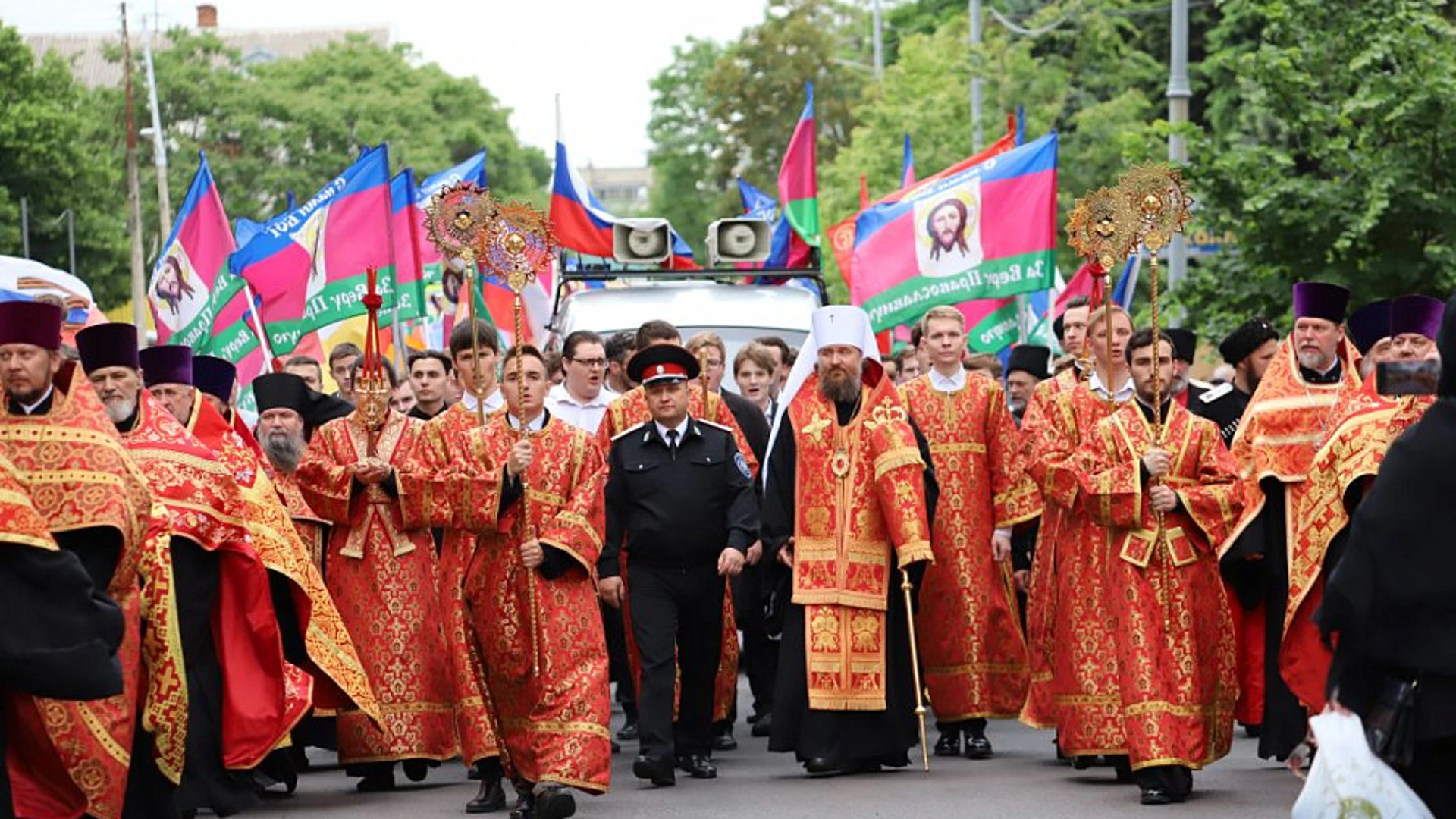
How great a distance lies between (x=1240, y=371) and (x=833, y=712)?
2.73 m

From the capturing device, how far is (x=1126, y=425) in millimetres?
12102

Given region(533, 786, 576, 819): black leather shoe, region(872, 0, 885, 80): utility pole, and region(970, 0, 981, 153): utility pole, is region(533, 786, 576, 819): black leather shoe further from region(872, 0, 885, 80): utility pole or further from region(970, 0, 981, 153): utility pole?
region(872, 0, 885, 80): utility pole

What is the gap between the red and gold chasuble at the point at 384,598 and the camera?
12.7m

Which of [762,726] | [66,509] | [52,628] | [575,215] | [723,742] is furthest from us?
[575,215]

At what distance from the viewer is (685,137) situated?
74.0 meters

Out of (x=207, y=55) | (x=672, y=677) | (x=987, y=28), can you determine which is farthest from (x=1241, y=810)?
(x=207, y=55)

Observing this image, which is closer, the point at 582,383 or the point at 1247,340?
the point at 1247,340

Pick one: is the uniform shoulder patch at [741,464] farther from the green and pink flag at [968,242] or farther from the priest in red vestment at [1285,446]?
the green and pink flag at [968,242]

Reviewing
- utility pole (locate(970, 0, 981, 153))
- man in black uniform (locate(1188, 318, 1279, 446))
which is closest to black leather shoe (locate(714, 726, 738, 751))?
man in black uniform (locate(1188, 318, 1279, 446))

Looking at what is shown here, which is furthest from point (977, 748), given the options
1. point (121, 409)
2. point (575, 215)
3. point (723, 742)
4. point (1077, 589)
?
point (575, 215)

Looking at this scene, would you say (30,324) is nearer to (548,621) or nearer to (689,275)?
(548,621)

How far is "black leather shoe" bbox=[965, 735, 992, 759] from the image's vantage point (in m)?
13.7

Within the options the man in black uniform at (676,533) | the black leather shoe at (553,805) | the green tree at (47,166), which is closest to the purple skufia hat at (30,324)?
the black leather shoe at (553,805)

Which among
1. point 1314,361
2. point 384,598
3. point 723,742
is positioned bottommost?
point 723,742
